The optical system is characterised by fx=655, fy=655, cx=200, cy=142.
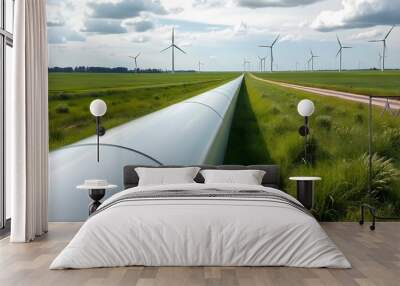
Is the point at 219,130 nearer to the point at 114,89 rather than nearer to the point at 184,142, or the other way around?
the point at 184,142

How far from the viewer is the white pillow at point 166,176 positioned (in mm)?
7859

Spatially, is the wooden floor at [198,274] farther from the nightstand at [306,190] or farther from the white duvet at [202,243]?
the nightstand at [306,190]

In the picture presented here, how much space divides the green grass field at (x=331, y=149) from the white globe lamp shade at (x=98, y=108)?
1.81 metres

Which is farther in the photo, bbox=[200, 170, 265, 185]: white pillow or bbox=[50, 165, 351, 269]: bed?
bbox=[200, 170, 265, 185]: white pillow

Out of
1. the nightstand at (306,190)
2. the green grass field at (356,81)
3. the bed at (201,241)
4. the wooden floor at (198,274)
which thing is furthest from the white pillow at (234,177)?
the bed at (201,241)

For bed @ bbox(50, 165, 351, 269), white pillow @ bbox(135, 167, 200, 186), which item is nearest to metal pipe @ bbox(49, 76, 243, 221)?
white pillow @ bbox(135, 167, 200, 186)

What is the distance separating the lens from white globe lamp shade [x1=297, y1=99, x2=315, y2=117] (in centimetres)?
843

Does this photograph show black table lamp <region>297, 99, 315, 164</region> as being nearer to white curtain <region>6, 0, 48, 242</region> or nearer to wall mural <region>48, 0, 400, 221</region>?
wall mural <region>48, 0, 400, 221</region>

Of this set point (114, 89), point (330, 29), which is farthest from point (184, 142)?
point (330, 29)

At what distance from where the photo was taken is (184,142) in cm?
877

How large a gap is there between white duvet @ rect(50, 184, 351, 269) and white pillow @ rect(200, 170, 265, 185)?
2.20 meters

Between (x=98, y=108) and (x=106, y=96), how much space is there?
2.45 feet

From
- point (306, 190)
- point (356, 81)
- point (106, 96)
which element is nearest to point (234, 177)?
point (306, 190)

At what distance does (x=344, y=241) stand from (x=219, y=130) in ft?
8.66
